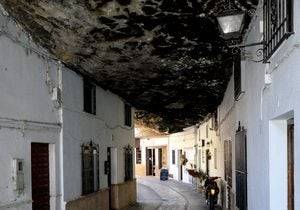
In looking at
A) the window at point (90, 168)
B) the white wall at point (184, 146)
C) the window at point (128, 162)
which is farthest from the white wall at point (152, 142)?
the window at point (90, 168)

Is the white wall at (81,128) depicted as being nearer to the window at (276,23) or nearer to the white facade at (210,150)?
the white facade at (210,150)

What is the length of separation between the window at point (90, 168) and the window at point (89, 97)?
106 cm

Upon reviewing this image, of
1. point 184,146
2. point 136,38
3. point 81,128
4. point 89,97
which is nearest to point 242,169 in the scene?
point 136,38

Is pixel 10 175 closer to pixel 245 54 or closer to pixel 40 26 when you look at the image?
pixel 40 26

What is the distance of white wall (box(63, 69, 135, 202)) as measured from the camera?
11.0 metres

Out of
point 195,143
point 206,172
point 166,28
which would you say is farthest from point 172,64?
point 195,143

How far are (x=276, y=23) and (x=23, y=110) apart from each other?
5205 mm

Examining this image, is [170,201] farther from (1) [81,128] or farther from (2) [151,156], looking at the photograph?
(2) [151,156]

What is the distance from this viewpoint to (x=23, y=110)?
8.56 meters

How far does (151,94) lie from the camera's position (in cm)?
1605

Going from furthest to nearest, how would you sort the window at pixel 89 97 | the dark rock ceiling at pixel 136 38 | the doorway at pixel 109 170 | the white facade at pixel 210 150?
the white facade at pixel 210 150 → the doorway at pixel 109 170 → the window at pixel 89 97 → the dark rock ceiling at pixel 136 38

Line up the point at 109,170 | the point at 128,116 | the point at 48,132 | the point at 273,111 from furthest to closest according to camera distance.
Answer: the point at 128,116, the point at 109,170, the point at 48,132, the point at 273,111

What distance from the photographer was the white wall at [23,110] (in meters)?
7.77

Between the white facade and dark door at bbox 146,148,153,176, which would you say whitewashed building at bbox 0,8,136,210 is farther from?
dark door at bbox 146,148,153,176
